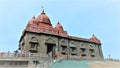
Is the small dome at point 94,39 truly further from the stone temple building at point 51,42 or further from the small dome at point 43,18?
the small dome at point 43,18

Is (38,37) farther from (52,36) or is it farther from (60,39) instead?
(60,39)

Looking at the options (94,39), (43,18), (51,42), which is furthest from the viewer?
(94,39)

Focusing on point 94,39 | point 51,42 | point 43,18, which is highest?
point 43,18

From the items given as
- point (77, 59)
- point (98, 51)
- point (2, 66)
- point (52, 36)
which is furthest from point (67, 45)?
point (2, 66)

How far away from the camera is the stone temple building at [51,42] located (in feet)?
100

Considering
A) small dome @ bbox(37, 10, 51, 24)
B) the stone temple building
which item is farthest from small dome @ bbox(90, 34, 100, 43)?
small dome @ bbox(37, 10, 51, 24)

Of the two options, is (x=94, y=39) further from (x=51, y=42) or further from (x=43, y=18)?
(x=43, y=18)

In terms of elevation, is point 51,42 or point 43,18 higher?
point 43,18

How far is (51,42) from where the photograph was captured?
32.6 metres

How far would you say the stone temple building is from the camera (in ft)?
100

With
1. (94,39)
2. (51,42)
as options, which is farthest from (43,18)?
(94,39)

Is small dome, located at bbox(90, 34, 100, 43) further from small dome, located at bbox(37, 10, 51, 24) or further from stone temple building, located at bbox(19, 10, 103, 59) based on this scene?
small dome, located at bbox(37, 10, 51, 24)

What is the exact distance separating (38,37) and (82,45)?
40.7ft

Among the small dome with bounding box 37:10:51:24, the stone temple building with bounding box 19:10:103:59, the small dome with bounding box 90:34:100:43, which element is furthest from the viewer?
the small dome with bounding box 90:34:100:43
